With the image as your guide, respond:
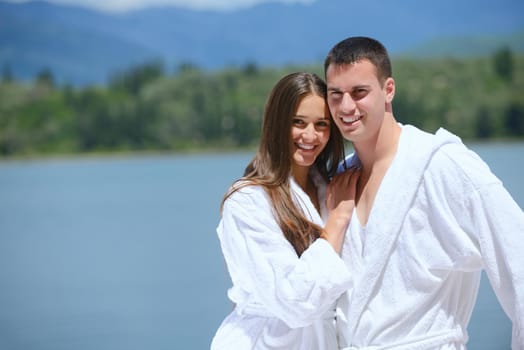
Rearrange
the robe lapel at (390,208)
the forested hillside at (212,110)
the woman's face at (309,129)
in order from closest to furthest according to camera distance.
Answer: the robe lapel at (390,208) < the woman's face at (309,129) < the forested hillside at (212,110)

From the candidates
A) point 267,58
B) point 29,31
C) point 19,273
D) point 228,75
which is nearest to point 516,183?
point 19,273

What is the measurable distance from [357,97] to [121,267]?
16.4m

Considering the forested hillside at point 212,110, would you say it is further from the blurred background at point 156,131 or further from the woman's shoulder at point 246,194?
the woman's shoulder at point 246,194

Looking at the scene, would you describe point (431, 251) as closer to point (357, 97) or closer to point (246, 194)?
point (357, 97)

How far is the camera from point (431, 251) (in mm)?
1950

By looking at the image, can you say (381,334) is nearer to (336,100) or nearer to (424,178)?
(424,178)

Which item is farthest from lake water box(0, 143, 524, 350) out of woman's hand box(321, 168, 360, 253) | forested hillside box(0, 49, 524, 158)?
forested hillside box(0, 49, 524, 158)

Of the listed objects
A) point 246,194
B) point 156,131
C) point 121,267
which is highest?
point 246,194

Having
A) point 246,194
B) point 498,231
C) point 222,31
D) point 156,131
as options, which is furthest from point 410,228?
point 222,31

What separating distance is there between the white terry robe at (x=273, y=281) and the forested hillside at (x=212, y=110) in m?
43.4

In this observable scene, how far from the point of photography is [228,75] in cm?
5625

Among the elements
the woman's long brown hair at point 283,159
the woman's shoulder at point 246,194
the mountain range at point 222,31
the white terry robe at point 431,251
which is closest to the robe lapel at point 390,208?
the white terry robe at point 431,251

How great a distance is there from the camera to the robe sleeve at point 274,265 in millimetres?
2008

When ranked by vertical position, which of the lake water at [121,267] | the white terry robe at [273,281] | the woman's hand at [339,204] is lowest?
the lake water at [121,267]
